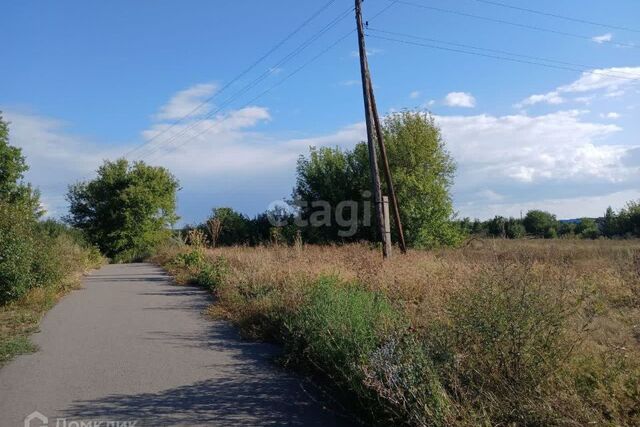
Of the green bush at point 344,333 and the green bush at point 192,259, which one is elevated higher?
the green bush at point 192,259

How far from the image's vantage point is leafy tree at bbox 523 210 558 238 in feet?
151

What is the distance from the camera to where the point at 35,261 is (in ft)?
43.6

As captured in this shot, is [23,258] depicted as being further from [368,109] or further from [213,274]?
[368,109]

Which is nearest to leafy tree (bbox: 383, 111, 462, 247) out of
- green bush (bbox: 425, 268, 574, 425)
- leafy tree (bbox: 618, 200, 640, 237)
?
leafy tree (bbox: 618, 200, 640, 237)

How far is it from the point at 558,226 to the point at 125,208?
37449 millimetres

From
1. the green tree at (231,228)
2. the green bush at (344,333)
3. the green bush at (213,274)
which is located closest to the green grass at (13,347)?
the green bush at (344,333)

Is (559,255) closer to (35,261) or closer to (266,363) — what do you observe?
(266,363)

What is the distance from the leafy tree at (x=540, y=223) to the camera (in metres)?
46.0

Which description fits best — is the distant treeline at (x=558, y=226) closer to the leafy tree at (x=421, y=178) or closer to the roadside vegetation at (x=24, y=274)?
the leafy tree at (x=421, y=178)

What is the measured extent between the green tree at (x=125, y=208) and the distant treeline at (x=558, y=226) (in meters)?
23.8

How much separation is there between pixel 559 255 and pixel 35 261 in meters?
15.4

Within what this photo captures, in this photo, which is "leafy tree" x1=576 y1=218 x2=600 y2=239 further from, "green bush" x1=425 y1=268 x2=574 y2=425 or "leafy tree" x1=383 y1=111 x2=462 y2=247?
"green bush" x1=425 y1=268 x2=574 y2=425

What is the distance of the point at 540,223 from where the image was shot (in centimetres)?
4741

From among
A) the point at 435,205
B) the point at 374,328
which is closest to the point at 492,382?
the point at 374,328
